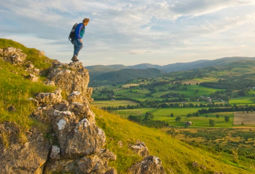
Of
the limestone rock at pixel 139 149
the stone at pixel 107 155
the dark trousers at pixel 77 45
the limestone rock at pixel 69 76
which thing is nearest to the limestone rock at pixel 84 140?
the stone at pixel 107 155

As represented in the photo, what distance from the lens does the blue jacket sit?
2100cm

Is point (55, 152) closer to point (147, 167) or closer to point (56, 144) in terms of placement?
point (56, 144)

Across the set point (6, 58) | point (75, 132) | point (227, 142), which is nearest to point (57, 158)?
point (75, 132)

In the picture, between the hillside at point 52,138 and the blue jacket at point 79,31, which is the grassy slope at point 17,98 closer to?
the hillside at point 52,138

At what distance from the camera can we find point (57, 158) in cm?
1110

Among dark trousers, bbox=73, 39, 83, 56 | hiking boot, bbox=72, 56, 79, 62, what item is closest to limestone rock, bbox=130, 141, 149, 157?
dark trousers, bbox=73, 39, 83, 56

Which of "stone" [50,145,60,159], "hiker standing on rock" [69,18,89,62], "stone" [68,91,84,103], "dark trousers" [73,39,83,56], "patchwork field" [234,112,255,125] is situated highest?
"hiker standing on rock" [69,18,89,62]

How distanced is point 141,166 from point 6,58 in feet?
59.2

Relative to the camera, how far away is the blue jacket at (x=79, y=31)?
68.9 ft

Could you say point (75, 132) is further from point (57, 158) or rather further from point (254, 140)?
point (254, 140)

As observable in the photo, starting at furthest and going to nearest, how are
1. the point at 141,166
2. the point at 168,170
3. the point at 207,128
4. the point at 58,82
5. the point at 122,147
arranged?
the point at 207,128 → the point at 58,82 → the point at 168,170 → the point at 122,147 → the point at 141,166

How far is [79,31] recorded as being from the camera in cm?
→ 2128

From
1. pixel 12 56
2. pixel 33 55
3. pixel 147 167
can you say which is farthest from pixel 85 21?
pixel 147 167

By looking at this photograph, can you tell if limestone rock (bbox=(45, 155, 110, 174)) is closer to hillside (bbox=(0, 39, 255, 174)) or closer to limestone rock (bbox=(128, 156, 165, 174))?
hillside (bbox=(0, 39, 255, 174))
